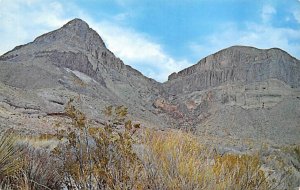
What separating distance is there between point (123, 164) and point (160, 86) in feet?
441

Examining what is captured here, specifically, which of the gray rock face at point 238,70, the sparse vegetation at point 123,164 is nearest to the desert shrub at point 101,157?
the sparse vegetation at point 123,164

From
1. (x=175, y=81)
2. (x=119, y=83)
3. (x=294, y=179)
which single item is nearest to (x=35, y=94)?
(x=119, y=83)

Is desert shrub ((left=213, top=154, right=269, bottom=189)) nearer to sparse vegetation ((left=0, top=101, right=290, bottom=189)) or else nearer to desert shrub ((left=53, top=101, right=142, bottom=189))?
sparse vegetation ((left=0, top=101, right=290, bottom=189))

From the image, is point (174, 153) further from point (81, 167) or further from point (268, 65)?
point (268, 65)

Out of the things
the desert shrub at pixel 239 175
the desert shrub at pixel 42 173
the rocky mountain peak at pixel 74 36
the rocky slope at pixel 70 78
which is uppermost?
the rocky mountain peak at pixel 74 36

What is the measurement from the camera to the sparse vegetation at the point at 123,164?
17.4 feet

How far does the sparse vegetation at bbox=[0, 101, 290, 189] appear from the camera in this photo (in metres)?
5.31

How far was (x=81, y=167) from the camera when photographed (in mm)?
6234

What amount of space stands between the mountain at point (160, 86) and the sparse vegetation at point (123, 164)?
170ft

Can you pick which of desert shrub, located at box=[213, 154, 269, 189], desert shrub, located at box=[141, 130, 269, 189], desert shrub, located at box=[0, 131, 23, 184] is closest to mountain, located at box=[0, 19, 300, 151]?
desert shrub, located at box=[0, 131, 23, 184]

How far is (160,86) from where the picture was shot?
460 ft

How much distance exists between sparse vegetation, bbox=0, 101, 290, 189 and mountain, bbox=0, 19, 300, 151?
51721 mm

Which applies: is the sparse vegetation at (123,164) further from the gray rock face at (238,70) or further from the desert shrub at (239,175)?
the gray rock face at (238,70)

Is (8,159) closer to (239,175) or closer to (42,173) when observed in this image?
(42,173)
